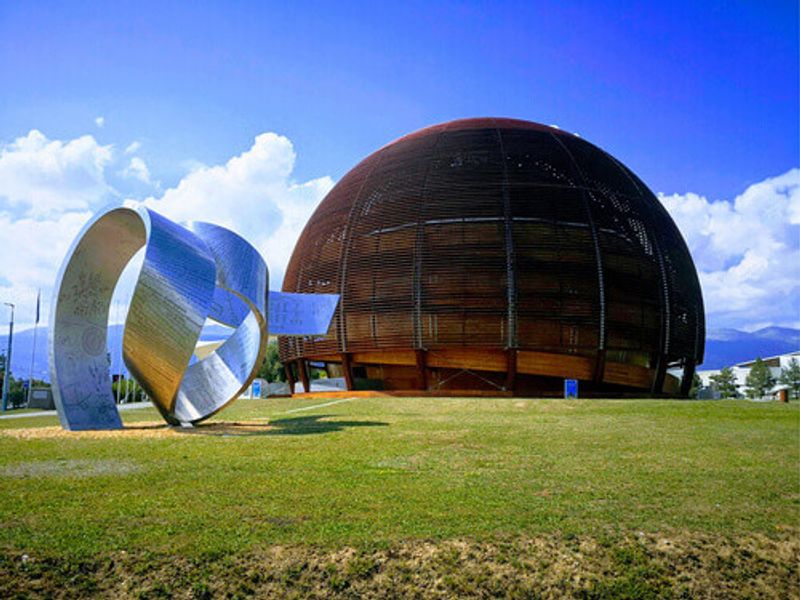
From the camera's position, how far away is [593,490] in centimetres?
948

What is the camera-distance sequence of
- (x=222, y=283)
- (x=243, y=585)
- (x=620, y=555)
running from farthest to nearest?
1. (x=222, y=283)
2. (x=620, y=555)
3. (x=243, y=585)

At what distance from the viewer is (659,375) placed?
37.1 meters

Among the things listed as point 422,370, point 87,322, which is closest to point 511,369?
point 422,370

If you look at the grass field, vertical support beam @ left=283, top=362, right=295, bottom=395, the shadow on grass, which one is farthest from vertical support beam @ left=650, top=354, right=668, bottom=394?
the grass field

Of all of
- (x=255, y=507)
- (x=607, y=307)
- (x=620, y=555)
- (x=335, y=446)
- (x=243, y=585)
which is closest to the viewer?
(x=243, y=585)

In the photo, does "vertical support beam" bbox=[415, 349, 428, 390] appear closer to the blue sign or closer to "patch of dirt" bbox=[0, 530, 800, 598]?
the blue sign

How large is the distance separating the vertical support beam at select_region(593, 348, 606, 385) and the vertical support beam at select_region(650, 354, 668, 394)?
167 inches

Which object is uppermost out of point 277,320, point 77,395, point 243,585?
point 277,320

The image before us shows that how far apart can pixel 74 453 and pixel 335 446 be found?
4709 mm

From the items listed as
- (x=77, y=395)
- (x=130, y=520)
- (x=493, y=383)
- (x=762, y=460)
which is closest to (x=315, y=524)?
(x=130, y=520)

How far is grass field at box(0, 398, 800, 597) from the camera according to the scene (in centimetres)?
663

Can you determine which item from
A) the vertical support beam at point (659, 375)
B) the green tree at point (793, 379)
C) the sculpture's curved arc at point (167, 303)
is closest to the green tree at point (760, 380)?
the green tree at point (793, 379)

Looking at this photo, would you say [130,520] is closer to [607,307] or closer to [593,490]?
[593,490]

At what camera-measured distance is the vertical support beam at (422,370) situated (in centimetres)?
3419
